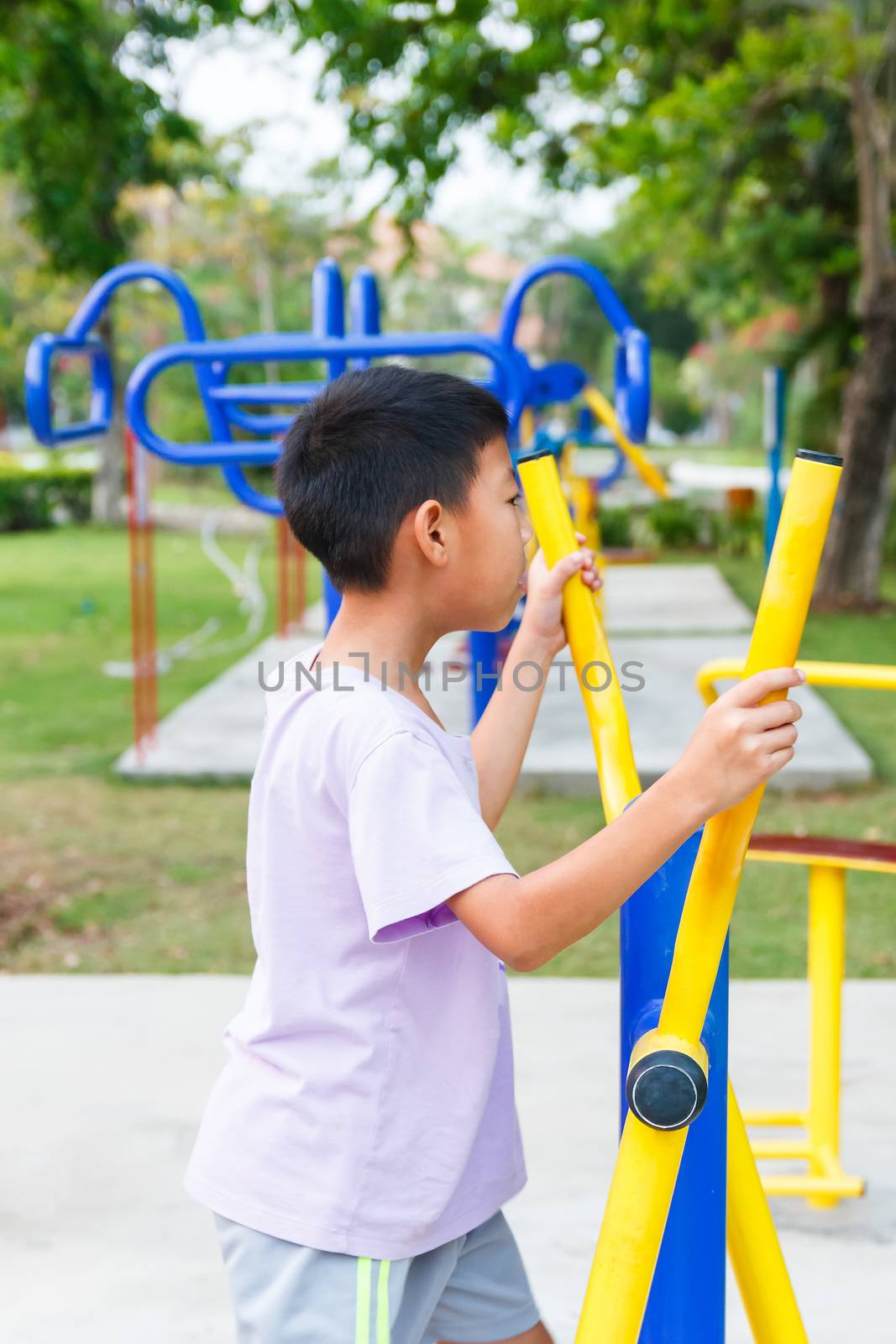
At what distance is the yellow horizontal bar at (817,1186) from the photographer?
226 centimetres

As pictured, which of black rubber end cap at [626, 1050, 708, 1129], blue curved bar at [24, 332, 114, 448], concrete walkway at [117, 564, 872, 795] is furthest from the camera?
concrete walkway at [117, 564, 872, 795]


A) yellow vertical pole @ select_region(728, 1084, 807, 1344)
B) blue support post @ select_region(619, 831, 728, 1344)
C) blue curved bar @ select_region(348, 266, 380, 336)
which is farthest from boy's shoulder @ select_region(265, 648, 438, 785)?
blue curved bar @ select_region(348, 266, 380, 336)

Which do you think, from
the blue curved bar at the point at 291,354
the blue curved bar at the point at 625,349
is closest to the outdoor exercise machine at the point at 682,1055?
the blue curved bar at the point at 291,354

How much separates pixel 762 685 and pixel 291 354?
196cm

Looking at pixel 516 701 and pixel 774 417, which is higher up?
pixel 516 701

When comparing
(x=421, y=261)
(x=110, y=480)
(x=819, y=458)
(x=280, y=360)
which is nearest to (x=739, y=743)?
(x=819, y=458)

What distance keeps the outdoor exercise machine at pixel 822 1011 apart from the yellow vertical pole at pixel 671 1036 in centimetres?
107

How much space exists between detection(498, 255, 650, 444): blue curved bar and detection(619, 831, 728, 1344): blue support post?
1816 mm

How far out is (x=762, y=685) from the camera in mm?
978

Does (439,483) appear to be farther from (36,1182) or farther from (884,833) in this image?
(884,833)

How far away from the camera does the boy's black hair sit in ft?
3.84

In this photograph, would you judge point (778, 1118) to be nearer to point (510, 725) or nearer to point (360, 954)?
point (510, 725)

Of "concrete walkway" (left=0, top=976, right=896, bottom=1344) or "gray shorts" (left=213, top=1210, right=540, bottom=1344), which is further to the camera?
"concrete walkway" (left=0, top=976, right=896, bottom=1344)

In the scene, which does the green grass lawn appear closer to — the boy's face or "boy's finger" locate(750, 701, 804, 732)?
the boy's face
